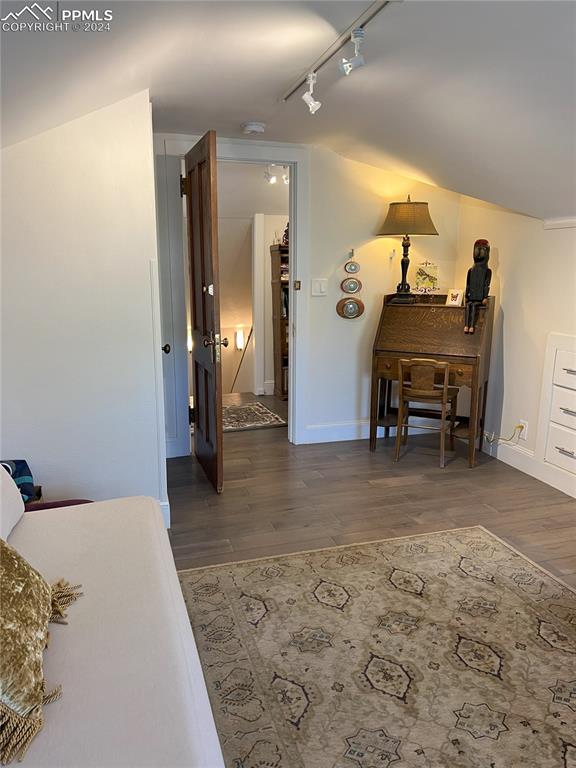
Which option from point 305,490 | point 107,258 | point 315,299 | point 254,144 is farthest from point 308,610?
point 254,144

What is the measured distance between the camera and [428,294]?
4.41 metres

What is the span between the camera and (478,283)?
3922 mm

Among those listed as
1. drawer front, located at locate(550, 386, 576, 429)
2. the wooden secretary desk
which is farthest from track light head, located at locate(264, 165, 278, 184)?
drawer front, located at locate(550, 386, 576, 429)

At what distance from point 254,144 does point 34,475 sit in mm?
2665

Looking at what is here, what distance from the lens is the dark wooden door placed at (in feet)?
10.5

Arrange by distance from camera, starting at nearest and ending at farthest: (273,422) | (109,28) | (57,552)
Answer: (109,28)
(57,552)
(273,422)

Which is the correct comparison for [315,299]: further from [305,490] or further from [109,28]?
[109,28]

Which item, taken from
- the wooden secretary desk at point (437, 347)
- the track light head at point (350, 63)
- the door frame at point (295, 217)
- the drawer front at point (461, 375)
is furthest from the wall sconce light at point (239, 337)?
the track light head at point (350, 63)

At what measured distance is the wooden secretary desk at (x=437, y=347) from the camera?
12.9 ft

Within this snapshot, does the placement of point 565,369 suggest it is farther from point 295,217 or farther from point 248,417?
point 248,417

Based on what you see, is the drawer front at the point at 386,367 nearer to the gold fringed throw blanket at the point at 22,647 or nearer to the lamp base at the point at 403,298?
the lamp base at the point at 403,298

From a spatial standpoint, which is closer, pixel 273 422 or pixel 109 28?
pixel 109 28

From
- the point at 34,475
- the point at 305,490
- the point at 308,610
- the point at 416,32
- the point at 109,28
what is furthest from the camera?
the point at 305,490

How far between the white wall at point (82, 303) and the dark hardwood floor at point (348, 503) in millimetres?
629
